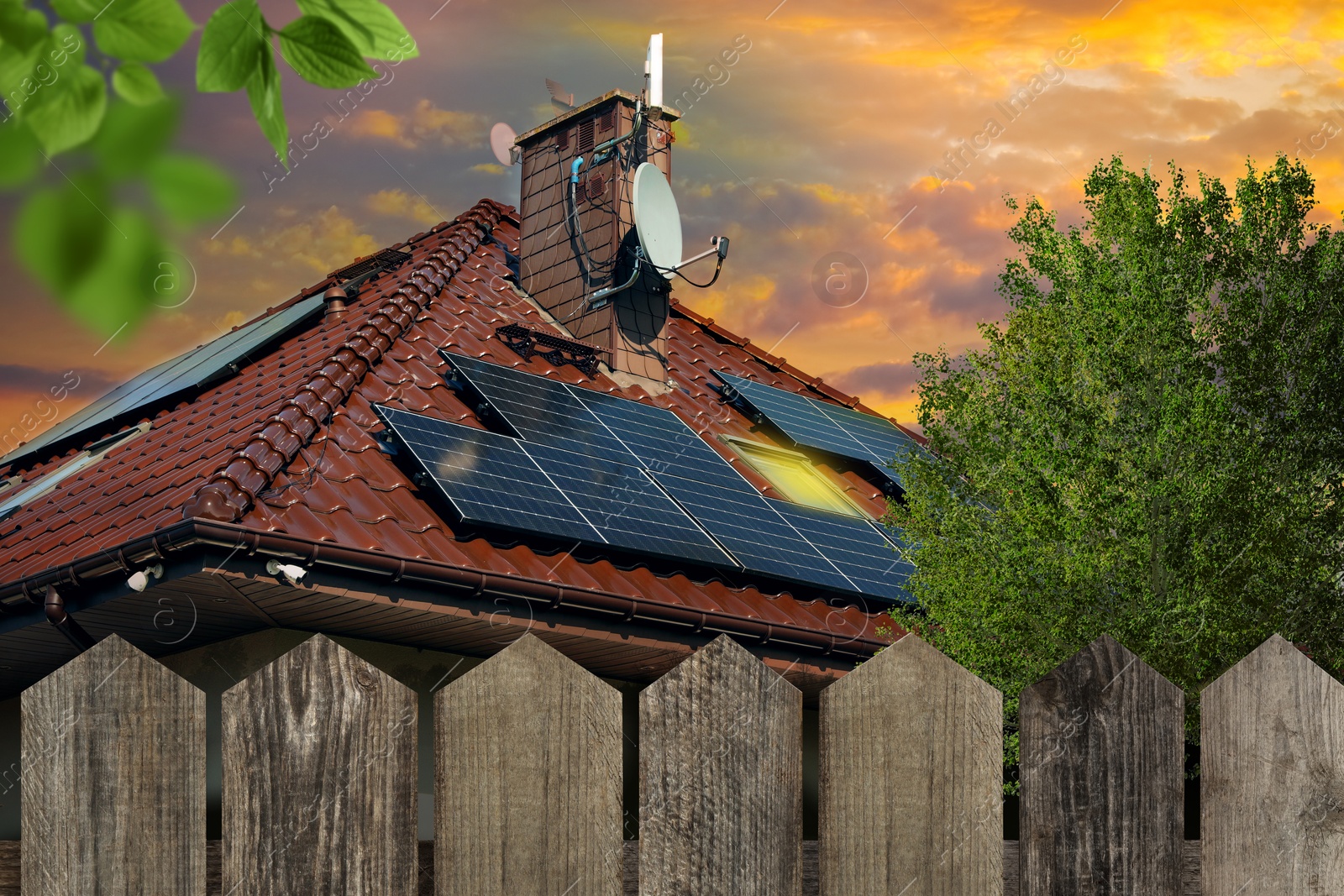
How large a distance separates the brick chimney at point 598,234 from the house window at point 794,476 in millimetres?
1277

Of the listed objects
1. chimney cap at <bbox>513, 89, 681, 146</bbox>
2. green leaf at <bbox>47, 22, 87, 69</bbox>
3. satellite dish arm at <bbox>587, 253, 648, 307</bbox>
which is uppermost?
chimney cap at <bbox>513, 89, 681, 146</bbox>

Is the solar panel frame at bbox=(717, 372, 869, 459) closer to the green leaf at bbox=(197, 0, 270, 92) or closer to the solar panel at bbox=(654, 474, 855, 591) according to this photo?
the solar panel at bbox=(654, 474, 855, 591)

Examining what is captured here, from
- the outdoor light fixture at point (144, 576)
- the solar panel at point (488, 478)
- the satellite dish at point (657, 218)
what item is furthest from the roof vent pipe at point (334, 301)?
the outdoor light fixture at point (144, 576)

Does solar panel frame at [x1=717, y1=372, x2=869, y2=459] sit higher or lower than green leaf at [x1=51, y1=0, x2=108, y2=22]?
higher

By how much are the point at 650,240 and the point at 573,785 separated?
10051 millimetres

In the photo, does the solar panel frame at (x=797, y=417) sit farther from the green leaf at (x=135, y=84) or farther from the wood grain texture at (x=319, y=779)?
the green leaf at (x=135, y=84)

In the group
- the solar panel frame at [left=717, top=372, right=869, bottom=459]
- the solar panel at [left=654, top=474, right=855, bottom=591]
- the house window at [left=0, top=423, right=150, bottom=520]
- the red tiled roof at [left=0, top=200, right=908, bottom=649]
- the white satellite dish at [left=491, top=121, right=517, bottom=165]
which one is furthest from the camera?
the white satellite dish at [left=491, top=121, right=517, bottom=165]

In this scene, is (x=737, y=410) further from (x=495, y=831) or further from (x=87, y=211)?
(x=87, y=211)

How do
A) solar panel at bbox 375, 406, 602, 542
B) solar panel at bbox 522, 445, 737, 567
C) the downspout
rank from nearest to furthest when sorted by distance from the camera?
the downspout, solar panel at bbox 375, 406, 602, 542, solar panel at bbox 522, 445, 737, 567

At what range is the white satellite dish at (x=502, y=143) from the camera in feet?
45.9

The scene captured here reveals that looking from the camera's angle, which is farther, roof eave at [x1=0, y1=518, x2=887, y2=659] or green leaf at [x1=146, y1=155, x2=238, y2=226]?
roof eave at [x1=0, y1=518, x2=887, y2=659]

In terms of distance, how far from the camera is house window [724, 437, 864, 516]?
37.2 ft

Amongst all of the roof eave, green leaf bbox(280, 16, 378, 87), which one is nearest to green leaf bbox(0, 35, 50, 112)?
green leaf bbox(280, 16, 378, 87)

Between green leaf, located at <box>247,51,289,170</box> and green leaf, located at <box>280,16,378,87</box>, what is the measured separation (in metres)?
0.09
